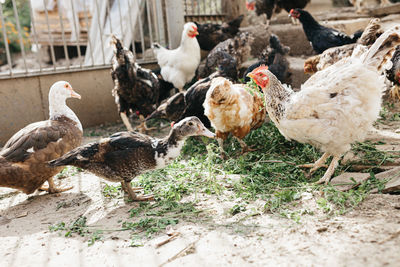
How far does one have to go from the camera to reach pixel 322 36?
604cm

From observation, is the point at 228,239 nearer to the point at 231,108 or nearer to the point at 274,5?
the point at 231,108

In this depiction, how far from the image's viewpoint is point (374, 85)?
311cm

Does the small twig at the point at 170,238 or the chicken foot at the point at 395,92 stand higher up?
the chicken foot at the point at 395,92

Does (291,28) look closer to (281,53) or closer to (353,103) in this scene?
(281,53)

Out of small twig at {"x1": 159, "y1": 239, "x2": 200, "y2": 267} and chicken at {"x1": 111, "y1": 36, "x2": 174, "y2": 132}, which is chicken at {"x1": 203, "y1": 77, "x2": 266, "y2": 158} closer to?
chicken at {"x1": 111, "y1": 36, "x2": 174, "y2": 132}

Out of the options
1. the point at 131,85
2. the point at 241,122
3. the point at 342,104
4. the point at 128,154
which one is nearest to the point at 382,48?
the point at 342,104

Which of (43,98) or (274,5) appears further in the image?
(274,5)

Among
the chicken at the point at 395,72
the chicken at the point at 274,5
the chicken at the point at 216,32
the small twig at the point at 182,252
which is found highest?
the chicken at the point at 274,5

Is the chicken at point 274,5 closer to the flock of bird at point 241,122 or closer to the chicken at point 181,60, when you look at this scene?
the chicken at point 181,60

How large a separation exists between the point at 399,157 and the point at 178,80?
4.28m

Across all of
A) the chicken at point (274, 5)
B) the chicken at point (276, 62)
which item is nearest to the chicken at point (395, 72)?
the chicken at point (276, 62)

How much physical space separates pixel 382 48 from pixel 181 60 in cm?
413

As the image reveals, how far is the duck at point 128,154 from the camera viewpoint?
325cm

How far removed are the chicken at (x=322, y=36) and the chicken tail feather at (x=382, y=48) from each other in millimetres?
2690
